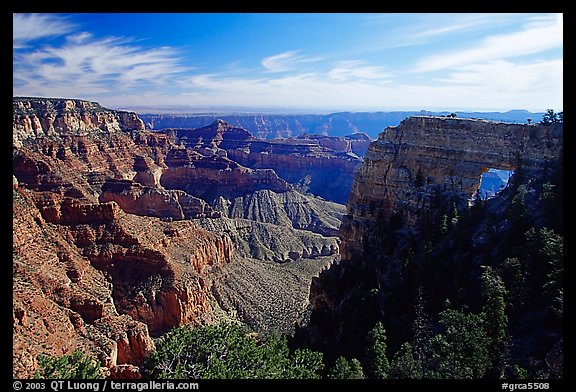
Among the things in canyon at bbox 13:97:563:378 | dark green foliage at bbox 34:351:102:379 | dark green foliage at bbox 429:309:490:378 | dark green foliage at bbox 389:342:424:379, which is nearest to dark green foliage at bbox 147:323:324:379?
dark green foliage at bbox 34:351:102:379

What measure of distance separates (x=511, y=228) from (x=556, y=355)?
9841 millimetres

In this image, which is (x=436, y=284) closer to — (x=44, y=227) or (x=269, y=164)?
(x=44, y=227)

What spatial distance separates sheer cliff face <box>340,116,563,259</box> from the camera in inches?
1153

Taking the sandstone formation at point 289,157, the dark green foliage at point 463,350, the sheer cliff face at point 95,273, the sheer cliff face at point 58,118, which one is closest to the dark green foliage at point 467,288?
the dark green foliage at point 463,350

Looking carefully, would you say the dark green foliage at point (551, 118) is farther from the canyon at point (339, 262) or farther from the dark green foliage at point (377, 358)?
the dark green foliage at point (377, 358)

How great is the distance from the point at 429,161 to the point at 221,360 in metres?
22.9

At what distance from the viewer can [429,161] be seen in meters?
33.3

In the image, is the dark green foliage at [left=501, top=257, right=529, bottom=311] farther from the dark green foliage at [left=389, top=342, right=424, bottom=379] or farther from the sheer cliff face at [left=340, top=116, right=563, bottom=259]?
the sheer cliff face at [left=340, top=116, right=563, bottom=259]

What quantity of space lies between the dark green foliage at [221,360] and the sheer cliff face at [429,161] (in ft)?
57.6

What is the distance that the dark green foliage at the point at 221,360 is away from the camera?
15.4 meters

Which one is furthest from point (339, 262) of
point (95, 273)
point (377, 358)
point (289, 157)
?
point (289, 157)

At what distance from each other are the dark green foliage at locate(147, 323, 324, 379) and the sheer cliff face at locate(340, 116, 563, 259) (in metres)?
17.5

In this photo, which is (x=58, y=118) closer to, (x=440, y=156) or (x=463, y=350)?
(x=440, y=156)

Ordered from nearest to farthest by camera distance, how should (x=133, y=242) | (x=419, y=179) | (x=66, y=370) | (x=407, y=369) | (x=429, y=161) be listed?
(x=66, y=370), (x=407, y=369), (x=429, y=161), (x=419, y=179), (x=133, y=242)
